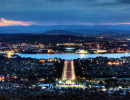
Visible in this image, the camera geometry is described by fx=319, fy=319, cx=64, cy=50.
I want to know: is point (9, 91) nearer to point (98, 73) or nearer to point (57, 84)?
point (57, 84)

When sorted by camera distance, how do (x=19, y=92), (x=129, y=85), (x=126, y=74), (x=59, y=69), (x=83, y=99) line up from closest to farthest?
1. (x=83, y=99)
2. (x=19, y=92)
3. (x=129, y=85)
4. (x=126, y=74)
5. (x=59, y=69)

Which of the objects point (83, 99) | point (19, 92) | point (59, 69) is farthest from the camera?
point (59, 69)

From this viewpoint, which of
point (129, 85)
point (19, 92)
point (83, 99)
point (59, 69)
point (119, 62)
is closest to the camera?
point (83, 99)

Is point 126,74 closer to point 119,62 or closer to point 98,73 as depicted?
point 98,73

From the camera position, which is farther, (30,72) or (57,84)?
(30,72)

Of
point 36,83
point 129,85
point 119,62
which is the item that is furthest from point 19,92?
point 119,62

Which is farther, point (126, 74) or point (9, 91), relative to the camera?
point (126, 74)

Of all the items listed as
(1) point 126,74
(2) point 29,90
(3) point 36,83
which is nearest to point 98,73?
(1) point 126,74

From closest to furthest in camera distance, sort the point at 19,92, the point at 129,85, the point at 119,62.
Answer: the point at 19,92, the point at 129,85, the point at 119,62

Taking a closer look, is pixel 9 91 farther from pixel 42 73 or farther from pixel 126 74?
pixel 126 74
